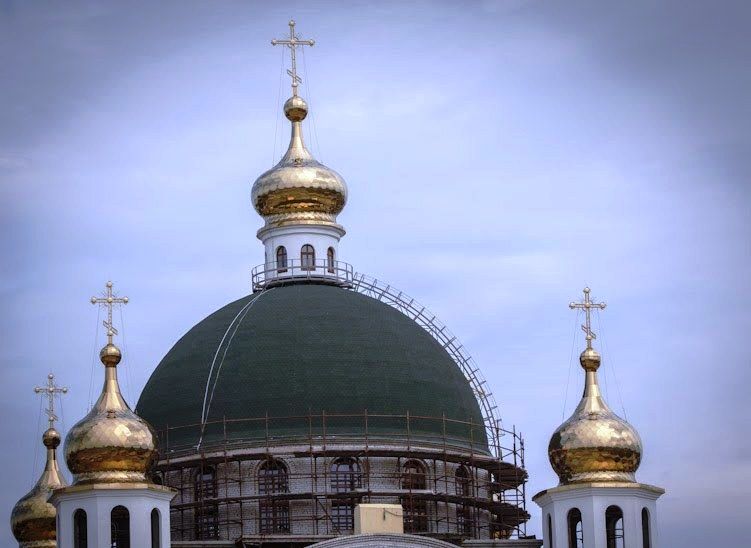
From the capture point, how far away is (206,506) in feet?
171

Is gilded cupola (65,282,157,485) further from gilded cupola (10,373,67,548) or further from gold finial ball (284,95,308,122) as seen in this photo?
gold finial ball (284,95,308,122)

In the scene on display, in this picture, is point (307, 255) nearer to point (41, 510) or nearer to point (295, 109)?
point (295, 109)

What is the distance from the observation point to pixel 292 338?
176ft

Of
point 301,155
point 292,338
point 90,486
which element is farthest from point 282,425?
point 301,155

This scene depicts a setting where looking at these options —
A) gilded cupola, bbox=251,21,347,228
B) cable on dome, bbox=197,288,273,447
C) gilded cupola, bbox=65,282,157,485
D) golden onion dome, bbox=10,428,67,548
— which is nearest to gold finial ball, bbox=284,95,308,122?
gilded cupola, bbox=251,21,347,228

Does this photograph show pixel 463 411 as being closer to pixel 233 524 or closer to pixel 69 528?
pixel 233 524

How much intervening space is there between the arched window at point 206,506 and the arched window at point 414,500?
156 inches

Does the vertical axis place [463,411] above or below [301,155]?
below

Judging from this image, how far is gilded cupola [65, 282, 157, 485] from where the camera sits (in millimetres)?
48656

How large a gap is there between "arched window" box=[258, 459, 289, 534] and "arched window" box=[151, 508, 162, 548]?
11.9 feet

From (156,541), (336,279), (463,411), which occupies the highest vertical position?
(336,279)

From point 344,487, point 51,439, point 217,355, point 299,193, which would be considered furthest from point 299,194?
point 344,487

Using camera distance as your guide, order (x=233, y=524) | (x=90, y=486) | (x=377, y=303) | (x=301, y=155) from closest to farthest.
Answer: (x=90, y=486) → (x=233, y=524) → (x=377, y=303) → (x=301, y=155)

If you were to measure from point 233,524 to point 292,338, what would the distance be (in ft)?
14.4
